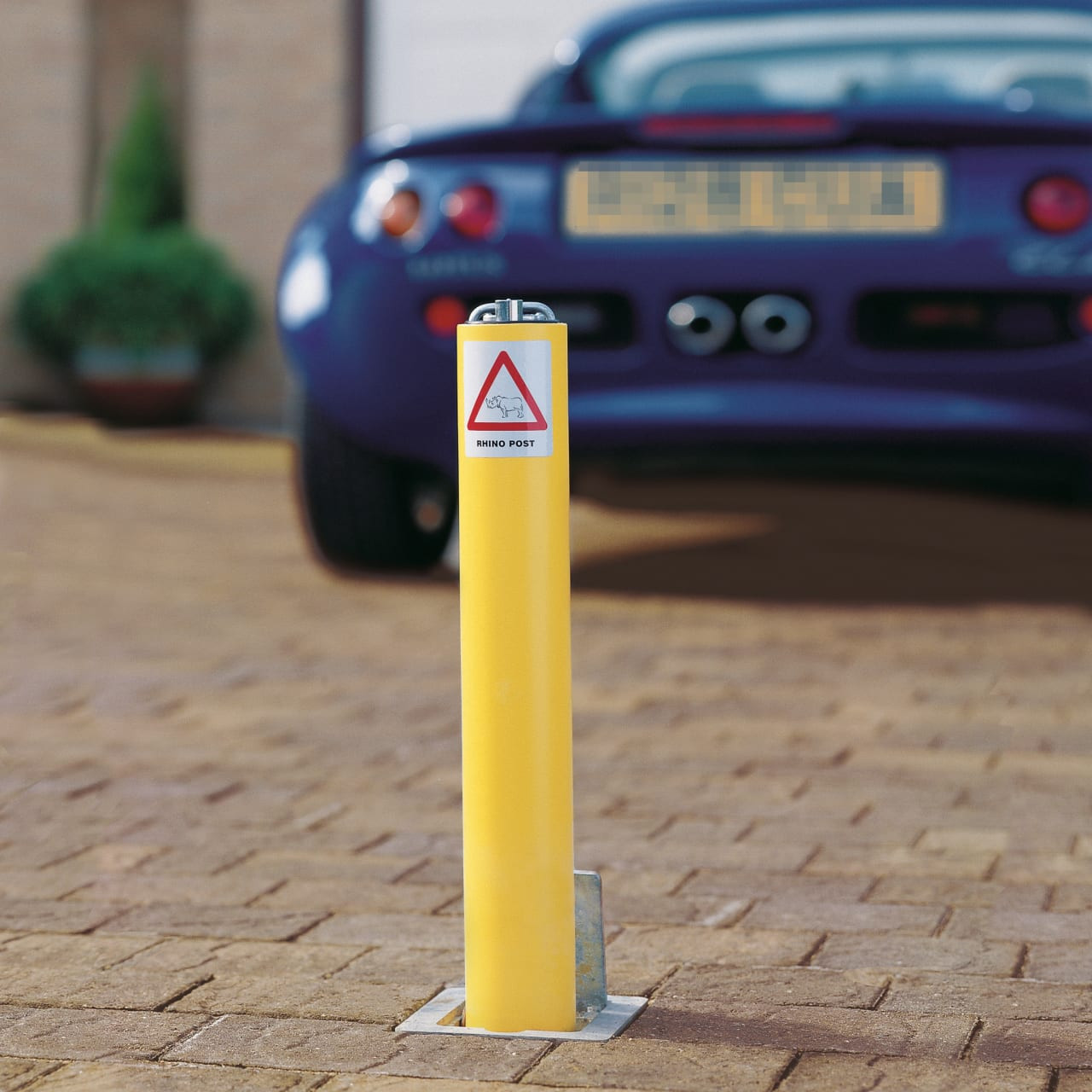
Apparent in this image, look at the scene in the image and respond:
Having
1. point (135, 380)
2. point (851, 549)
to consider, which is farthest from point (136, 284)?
point (851, 549)

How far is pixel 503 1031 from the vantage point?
2207 millimetres

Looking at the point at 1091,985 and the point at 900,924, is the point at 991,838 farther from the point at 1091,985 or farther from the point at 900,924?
the point at 1091,985

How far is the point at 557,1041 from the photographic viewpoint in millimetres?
2184

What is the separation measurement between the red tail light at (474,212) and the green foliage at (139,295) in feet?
26.0

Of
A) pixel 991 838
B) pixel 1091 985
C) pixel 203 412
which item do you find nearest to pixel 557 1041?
pixel 1091 985

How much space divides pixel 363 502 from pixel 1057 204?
1.80 meters

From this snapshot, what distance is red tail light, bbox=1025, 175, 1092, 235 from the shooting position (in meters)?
4.71

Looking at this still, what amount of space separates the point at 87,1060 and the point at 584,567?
391 centimetres

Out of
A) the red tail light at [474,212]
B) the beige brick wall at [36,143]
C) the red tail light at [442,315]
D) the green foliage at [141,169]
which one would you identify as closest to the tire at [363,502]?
the red tail light at [442,315]

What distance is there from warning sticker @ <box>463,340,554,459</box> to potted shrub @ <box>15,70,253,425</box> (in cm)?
1067

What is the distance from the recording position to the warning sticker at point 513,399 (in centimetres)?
213

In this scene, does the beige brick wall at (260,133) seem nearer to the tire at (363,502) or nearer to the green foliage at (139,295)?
the green foliage at (139,295)

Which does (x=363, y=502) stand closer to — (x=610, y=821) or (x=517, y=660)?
(x=610, y=821)

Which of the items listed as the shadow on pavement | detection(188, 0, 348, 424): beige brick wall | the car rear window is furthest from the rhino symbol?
detection(188, 0, 348, 424): beige brick wall
